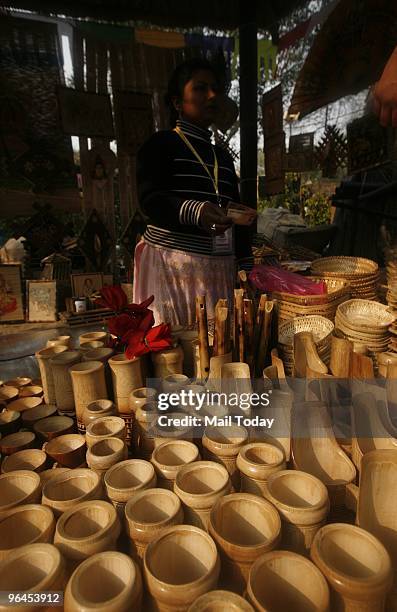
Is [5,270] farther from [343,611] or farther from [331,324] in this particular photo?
[343,611]

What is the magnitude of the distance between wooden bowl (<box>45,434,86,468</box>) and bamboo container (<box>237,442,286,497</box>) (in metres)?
0.38

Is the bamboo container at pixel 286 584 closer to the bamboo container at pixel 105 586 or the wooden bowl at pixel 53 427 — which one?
the bamboo container at pixel 105 586

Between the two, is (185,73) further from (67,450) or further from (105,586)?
(105,586)

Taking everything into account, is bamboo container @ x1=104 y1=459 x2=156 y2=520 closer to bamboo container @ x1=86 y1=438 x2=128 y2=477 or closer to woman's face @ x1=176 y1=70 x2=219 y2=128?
bamboo container @ x1=86 y1=438 x2=128 y2=477

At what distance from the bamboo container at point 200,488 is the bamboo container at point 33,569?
0.69ft

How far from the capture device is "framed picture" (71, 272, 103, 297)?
11.0ft

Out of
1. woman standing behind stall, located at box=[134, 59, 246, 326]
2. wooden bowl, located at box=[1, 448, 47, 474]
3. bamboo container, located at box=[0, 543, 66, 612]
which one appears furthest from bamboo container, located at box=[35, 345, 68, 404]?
woman standing behind stall, located at box=[134, 59, 246, 326]

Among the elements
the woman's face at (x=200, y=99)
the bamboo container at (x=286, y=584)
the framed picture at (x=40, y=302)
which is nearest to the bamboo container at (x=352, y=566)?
the bamboo container at (x=286, y=584)

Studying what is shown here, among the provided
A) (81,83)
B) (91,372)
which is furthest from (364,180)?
(91,372)

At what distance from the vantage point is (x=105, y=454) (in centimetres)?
77

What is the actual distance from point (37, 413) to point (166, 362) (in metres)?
0.39

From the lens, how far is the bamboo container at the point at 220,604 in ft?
1.49

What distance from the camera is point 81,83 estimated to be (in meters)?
3.42

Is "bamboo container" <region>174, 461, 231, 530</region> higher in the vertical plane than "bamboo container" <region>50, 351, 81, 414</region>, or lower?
lower
